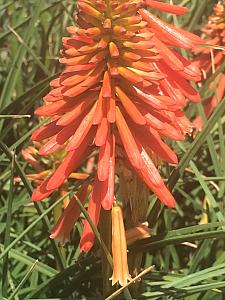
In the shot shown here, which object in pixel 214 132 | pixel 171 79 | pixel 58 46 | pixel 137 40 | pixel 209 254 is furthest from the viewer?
pixel 58 46

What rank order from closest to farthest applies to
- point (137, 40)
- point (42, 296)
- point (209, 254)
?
point (137, 40), point (42, 296), point (209, 254)

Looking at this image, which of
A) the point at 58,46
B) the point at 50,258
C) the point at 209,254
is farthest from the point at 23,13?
the point at 209,254

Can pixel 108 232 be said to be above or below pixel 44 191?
below

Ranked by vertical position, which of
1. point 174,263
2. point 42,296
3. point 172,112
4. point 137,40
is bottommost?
point 174,263

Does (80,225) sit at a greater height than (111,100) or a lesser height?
lesser

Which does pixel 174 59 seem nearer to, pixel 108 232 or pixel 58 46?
pixel 108 232
